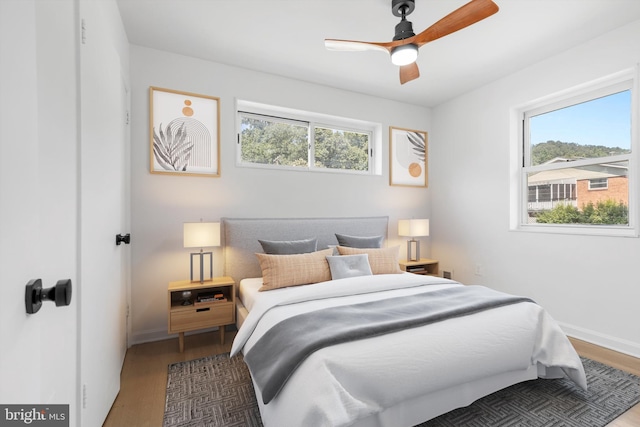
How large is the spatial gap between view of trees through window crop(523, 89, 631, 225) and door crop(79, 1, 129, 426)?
4.01 metres

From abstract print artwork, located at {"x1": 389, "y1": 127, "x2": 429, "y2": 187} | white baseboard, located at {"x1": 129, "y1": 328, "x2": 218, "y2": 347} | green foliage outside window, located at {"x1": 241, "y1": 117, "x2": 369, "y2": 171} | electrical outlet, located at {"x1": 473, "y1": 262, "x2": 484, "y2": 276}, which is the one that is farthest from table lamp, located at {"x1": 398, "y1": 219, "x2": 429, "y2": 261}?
white baseboard, located at {"x1": 129, "y1": 328, "x2": 218, "y2": 347}

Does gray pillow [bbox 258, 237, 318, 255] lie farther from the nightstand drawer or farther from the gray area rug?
the gray area rug

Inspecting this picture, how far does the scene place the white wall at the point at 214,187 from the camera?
2779 mm

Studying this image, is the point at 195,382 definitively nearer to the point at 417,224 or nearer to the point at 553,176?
the point at 417,224

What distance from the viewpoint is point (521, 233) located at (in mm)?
3295

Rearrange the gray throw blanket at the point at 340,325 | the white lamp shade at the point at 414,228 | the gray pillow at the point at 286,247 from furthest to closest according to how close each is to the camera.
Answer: the white lamp shade at the point at 414,228 < the gray pillow at the point at 286,247 < the gray throw blanket at the point at 340,325

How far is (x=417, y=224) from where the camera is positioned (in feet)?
12.5

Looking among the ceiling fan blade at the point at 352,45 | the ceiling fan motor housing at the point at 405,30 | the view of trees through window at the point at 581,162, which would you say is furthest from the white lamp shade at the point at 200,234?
the view of trees through window at the point at 581,162

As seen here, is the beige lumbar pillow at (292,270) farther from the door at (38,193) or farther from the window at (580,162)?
the window at (580,162)

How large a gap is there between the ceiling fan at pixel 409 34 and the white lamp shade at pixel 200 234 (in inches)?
71.7

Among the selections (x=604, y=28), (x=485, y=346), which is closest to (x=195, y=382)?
(x=485, y=346)

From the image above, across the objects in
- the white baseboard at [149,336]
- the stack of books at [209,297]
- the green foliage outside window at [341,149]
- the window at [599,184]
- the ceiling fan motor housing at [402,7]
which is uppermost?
the ceiling fan motor housing at [402,7]

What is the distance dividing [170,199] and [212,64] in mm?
1484

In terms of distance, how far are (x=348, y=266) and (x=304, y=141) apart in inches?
68.5
